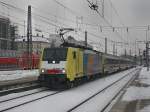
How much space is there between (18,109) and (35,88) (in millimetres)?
10227

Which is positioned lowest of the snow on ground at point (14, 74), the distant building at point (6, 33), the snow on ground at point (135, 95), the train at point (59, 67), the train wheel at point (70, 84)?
the snow on ground at point (135, 95)

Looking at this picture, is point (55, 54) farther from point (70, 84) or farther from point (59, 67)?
point (70, 84)

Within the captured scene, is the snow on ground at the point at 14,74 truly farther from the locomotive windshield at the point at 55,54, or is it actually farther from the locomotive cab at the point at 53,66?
the locomotive cab at the point at 53,66

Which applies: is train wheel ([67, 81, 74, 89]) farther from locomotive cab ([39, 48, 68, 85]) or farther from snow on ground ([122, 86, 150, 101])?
snow on ground ([122, 86, 150, 101])

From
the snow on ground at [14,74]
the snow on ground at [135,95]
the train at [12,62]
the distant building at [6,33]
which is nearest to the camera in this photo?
the snow on ground at [135,95]

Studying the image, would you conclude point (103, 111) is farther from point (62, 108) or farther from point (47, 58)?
point (47, 58)

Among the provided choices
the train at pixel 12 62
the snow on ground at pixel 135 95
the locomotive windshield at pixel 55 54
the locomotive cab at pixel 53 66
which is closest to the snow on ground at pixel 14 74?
the train at pixel 12 62

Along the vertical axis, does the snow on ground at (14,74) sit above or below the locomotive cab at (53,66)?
below

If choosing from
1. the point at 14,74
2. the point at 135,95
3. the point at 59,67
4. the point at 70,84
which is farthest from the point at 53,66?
the point at 14,74

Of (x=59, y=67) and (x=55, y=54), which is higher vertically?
(x=55, y=54)

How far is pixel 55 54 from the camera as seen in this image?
24.5m

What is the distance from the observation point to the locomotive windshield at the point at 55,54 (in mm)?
24211

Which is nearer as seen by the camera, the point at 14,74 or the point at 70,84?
the point at 70,84

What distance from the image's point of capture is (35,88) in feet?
81.8
